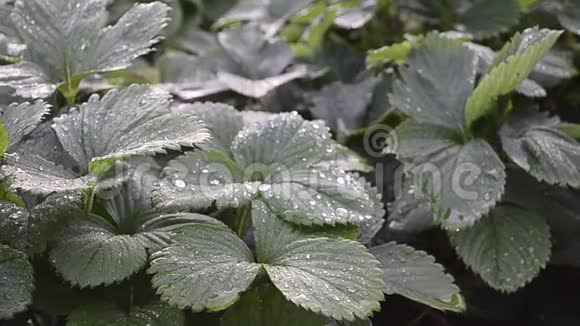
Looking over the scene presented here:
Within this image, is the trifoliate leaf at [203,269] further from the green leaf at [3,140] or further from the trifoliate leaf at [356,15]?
the trifoliate leaf at [356,15]

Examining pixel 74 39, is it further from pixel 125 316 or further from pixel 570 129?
pixel 570 129

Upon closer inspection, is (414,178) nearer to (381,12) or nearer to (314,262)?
(314,262)

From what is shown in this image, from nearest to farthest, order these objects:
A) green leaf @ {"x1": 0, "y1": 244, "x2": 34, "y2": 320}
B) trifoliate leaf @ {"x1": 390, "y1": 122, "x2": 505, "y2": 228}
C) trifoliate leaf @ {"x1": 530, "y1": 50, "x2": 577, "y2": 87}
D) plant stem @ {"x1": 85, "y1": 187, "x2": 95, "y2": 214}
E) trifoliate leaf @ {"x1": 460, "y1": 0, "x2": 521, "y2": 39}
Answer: green leaf @ {"x1": 0, "y1": 244, "x2": 34, "y2": 320}, plant stem @ {"x1": 85, "y1": 187, "x2": 95, "y2": 214}, trifoliate leaf @ {"x1": 390, "y1": 122, "x2": 505, "y2": 228}, trifoliate leaf @ {"x1": 530, "y1": 50, "x2": 577, "y2": 87}, trifoliate leaf @ {"x1": 460, "y1": 0, "x2": 521, "y2": 39}

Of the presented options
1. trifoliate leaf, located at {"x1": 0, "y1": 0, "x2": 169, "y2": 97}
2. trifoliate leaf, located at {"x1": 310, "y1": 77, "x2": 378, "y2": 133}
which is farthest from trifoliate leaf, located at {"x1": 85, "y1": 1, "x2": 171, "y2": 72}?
trifoliate leaf, located at {"x1": 310, "y1": 77, "x2": 378, "y2": 133}

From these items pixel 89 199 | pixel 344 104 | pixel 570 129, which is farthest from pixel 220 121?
pixel 570 129

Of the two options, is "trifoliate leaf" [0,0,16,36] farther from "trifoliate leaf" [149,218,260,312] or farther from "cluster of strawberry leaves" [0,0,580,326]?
"trifoliate leaf" [149,218,260,312]

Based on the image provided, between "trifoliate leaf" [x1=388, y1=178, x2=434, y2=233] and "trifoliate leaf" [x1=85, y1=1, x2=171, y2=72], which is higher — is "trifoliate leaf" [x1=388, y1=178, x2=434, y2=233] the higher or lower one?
the lower one

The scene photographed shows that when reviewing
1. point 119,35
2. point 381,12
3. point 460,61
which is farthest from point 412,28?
point 119,35
